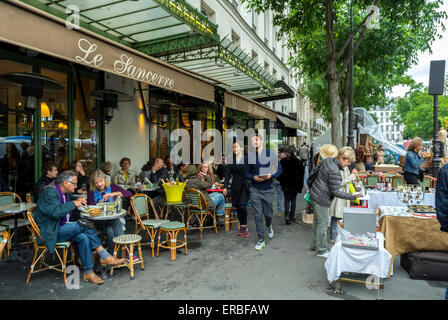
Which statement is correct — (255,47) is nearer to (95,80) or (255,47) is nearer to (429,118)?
(95,80)

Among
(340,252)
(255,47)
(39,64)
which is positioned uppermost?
(255,47)

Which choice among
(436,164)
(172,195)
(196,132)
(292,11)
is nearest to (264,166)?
(172,195)

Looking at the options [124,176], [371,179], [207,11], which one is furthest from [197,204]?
[207,11]

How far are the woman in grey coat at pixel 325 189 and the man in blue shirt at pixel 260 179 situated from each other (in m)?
0.83

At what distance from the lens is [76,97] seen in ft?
22.1

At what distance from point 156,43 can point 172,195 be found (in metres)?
4.10

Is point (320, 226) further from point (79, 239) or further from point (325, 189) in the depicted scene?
point (79, 239)

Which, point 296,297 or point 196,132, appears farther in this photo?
point 196,132

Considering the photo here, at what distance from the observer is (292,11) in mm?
8578

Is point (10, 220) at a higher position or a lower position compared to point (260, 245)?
higher

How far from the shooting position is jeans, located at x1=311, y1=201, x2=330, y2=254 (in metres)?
4.52

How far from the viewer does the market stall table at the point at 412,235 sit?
12.6 feet

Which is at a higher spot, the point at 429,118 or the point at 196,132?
the point at 429,118

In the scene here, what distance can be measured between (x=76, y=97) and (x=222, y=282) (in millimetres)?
5383
